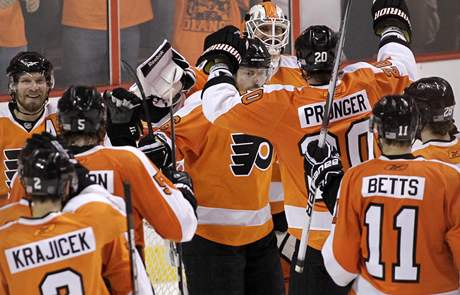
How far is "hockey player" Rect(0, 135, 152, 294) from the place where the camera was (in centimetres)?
241

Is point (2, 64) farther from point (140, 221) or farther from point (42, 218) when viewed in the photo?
point (42, 218)

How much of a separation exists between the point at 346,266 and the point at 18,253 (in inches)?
34.5

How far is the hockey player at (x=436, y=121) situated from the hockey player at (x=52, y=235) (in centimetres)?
106

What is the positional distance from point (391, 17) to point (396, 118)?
0.73m

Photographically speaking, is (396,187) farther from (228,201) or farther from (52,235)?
(228,201)

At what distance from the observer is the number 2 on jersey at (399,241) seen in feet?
8.75

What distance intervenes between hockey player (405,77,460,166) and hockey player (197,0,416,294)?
0.14 meters

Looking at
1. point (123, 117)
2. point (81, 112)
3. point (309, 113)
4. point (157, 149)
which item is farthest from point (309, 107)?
point (81, 112)

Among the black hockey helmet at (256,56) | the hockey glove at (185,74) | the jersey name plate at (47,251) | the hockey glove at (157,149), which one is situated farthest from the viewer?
the black hockey helmet at (256,56)

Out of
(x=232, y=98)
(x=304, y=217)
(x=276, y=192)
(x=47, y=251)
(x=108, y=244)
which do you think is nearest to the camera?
(x=47, y=251)

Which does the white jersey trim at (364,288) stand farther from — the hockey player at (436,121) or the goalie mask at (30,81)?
A: the goalie mask at (30,81)

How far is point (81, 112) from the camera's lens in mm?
2699


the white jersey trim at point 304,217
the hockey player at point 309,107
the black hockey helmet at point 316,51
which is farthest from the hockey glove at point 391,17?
the white jersey trim at point 304,217

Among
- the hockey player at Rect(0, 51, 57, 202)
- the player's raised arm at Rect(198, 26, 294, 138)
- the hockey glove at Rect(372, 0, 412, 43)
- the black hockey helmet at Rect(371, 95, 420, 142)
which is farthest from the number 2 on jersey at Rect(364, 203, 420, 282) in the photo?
the hockey player at Rect(0, 51, 57, 202)
